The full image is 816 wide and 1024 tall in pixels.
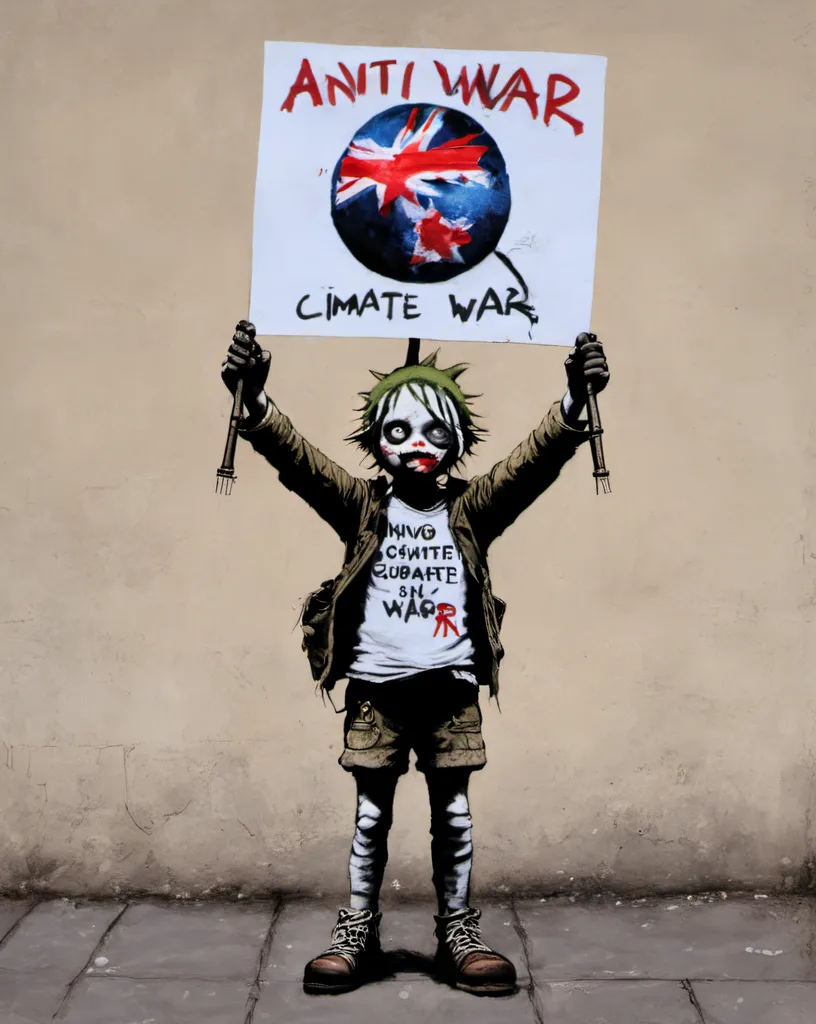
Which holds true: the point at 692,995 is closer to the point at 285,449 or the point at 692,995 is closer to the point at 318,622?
the point at 318,622

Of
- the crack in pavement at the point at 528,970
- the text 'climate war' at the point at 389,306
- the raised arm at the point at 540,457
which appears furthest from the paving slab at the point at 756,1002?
the text 'climate war' at the point at 389,306

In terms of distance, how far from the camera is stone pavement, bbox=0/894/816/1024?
11.2 ft

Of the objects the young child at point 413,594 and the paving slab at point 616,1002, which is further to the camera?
the young child at point 413,594

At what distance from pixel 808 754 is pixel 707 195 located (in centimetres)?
187

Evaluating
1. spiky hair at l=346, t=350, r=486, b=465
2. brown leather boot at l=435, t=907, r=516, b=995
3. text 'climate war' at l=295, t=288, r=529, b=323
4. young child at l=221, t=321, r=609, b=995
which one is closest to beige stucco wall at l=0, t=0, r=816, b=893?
spiky hair at l=346, t=350, r=486, b=465

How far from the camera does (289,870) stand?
13.3 feet

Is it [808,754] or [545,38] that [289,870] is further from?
[545,38]

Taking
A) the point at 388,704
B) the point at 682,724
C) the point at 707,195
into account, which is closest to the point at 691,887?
the point at 682,724

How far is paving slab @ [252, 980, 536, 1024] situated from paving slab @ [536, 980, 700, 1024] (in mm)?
42

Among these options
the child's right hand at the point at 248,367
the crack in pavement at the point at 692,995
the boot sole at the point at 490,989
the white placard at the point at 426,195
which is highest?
the white placard at the point at 426,195

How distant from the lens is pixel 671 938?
3830 mm

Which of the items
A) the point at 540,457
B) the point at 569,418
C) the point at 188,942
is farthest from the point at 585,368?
the point at 188,942

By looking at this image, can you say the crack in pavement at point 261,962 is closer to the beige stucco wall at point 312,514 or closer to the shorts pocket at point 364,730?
the beige stucco wall at point 312,514

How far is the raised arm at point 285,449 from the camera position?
367cm
